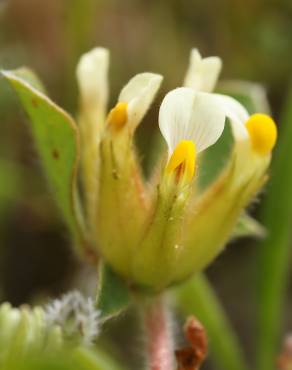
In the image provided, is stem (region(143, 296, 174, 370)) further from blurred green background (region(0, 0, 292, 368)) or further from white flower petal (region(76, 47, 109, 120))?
blurred green background (region(0, 0, 292, 368))

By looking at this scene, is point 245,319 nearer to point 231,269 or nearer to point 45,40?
point 231,269

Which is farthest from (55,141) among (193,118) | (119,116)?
(193,118)

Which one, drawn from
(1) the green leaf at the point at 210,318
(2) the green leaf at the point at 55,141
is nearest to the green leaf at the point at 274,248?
(1) the green leaf at the point at 210,318

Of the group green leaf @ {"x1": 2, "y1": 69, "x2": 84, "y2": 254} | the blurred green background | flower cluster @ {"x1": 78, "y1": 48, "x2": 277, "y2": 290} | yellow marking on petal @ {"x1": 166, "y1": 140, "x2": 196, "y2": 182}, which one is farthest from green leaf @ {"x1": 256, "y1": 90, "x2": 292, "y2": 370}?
yellow marking on petal @ {"x1": 166, "y1": 140, "x2": 196, "y2": 182}

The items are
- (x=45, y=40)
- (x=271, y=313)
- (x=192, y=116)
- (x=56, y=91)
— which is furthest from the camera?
(x=45, y=40)

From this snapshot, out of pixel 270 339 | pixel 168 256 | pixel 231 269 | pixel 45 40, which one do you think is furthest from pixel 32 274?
pixel 168 256

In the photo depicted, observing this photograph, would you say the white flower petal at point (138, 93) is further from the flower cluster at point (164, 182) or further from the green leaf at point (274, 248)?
the green leaf at point (274, 248)
